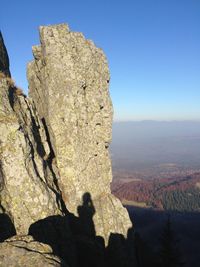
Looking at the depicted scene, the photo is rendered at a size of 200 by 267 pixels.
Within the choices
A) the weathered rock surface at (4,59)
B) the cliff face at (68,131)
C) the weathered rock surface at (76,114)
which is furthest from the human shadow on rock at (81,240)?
Result: the weathered rock surface at (4,59)

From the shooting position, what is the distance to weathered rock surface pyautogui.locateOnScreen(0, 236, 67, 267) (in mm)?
10383

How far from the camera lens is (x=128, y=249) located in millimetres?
30688

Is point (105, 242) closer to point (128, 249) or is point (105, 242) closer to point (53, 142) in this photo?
point (128, 249)

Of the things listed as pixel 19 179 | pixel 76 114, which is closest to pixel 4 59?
pixel 76 114

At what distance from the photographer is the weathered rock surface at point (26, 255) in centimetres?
1038

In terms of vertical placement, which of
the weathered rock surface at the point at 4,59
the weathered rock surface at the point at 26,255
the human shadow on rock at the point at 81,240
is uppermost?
the weathered rock surface at the point at 4,59

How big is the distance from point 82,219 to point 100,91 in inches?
565

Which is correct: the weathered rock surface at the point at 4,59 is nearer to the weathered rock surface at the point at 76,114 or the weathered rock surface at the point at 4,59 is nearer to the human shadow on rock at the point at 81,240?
the weathered rock surface at the point at 76,114

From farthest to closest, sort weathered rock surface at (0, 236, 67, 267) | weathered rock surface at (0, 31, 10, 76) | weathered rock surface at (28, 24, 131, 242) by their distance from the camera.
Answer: weathered rock surface at (0, 31, 10, 76)
weathered rock surface at (28, 24, 131, 242)
weathered rock surface at (0, 236, 67, 267)

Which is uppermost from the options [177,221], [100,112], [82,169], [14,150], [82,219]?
[100,112]

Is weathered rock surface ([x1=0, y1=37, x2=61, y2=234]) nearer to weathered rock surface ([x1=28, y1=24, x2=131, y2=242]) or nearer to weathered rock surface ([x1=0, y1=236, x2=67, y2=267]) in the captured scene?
weathered rock surface ([x1=28, y1=24, x2=131, y2=242])

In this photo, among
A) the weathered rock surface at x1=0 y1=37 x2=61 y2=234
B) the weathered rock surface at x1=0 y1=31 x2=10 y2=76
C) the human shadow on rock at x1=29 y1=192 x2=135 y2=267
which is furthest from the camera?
the weathered rock surface at x1=0 y1=31 x2=10 y2=76

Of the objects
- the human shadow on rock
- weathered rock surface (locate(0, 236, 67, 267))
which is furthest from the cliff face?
weathered rock surface (locate(0, 236, 67, 267))

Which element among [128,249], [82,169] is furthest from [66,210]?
[128,249]
